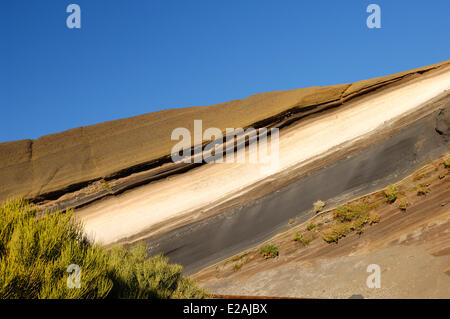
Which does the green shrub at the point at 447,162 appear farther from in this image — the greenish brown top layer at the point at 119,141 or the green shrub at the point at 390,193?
the greenish brown top layer at the point at 119,141

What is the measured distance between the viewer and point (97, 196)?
13320 mm

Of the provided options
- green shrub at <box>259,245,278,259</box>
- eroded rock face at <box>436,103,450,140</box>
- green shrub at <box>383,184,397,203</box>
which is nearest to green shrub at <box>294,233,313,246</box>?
green shrub at <box>259,245,278,259</box>

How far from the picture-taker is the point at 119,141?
14.9 meters

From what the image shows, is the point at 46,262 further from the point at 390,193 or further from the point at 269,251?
the point at 390,193

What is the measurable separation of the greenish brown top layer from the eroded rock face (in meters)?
2.45

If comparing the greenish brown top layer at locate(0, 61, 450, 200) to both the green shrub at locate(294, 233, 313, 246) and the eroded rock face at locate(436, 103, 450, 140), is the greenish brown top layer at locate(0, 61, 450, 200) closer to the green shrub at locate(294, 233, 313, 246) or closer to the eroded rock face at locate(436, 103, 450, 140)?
the eroded rock face at locate(436, 103, 450, 140)

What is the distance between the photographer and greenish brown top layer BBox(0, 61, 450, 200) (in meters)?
13.6

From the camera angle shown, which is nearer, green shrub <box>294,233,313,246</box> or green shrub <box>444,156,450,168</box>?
green shrub <box>444,156,450,168</box>

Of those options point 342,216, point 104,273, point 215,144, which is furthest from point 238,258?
point 104,273

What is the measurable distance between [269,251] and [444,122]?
6.60 meters

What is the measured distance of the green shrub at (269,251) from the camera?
1080 centimetres

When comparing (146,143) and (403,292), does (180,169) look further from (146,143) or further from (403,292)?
(403,292)

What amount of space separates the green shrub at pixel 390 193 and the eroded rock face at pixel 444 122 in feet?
7.79

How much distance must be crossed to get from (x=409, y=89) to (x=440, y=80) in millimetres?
979
